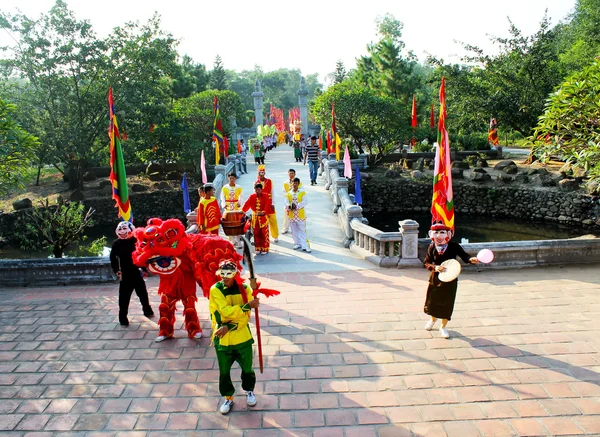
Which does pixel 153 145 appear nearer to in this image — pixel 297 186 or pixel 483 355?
pixel 297 186

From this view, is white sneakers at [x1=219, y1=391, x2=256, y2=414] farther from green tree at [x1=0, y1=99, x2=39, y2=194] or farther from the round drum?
green tree at [x1=0, y1=99, x2=39, y2=194]

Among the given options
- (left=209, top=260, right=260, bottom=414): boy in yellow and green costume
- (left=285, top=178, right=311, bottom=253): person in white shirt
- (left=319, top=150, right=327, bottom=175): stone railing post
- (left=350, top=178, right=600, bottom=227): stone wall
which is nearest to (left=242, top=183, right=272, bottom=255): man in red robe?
(left=285, top=178, right=311, bottom=253): person in white shirt

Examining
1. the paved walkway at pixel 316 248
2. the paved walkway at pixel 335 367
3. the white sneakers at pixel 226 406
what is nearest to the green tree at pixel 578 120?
the paved walkway at pixel 335 367

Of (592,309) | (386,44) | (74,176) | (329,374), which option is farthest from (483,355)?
(386,44)

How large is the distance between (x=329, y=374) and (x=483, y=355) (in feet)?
6.02

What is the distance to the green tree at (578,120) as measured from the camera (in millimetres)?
8188

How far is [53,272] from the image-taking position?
27.8ft

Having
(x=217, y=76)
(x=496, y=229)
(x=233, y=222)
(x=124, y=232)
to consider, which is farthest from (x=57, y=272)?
(x=217, y=76)

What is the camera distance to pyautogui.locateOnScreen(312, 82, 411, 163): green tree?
23.2 metres

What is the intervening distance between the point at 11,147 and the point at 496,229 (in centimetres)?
1640

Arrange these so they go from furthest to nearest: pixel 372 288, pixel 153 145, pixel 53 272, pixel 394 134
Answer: pixel 394 134
pixel 153 145
pixel 53 272
pixel 372 288

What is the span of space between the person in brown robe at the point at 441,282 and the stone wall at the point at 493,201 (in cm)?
1460

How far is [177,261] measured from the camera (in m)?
6.01

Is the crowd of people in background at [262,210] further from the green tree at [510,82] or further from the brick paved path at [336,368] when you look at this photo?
the green tree at [510,82]
